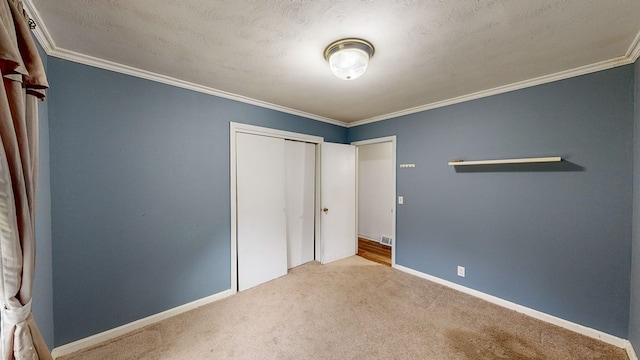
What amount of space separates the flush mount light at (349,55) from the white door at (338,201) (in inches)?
74.4

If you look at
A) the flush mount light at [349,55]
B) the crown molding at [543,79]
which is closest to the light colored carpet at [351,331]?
the flush mount light at [349,55]

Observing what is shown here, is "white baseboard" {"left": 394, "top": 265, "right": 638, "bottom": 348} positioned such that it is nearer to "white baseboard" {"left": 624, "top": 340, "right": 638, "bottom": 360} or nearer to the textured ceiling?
"white baseboard" {"left": 624, "top": 340, "right": 638, "bottom": 360}

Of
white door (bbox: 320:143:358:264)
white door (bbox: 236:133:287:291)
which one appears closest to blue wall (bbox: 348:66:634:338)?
white door (bbox: 320:143:358:264)

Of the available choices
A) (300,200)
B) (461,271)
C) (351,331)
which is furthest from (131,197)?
(461,271)

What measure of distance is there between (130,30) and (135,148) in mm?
1002

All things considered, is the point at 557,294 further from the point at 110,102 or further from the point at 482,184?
the point at 110,102

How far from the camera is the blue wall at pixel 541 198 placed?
1869 mm

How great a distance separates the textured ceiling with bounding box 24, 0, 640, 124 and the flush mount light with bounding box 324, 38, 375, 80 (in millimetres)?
53

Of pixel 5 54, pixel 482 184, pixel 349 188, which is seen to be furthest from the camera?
pixel 349 188

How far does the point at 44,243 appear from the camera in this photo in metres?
1.57

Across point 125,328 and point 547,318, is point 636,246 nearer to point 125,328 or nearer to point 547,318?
Answer: point 547,318

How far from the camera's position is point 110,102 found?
1.92m

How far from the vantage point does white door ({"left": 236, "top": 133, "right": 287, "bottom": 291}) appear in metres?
2.73

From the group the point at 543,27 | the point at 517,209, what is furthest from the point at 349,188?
the point at 543,27
